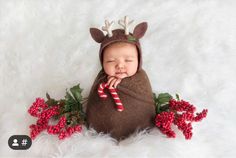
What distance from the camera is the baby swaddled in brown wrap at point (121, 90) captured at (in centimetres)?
100

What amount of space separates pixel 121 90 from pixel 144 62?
32 cm

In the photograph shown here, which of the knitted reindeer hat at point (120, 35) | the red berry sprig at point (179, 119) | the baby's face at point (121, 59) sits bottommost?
the red berry sprig at point (179, 119)

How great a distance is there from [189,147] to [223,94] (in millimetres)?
281

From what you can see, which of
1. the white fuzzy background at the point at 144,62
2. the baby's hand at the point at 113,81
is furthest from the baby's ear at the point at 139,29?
the white fuzzy background at the point at 144,62

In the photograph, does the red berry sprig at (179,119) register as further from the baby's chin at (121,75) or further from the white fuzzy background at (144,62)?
the baby's chin at (121,75)

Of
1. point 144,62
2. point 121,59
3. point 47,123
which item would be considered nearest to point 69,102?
point 47,123

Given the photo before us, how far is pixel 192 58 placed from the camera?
52.0 inches

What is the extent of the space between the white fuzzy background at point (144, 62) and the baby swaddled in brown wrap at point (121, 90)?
0.11 ft

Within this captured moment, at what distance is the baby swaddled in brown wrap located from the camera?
3.27 feet

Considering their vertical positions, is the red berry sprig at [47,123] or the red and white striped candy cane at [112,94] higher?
the red and white striped candy cane at [112,94]

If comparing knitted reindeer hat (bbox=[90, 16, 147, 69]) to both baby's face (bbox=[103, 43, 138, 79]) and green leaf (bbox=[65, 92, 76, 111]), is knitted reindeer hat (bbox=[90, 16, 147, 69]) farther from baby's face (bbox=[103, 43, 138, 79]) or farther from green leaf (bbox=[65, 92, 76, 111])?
green leaf (bbox=[65, 92, 76, 111])

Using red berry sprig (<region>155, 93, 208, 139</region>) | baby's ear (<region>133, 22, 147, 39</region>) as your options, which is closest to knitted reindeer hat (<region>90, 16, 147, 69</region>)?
baby's ear (<region>133, 22, 147, 39</region>)

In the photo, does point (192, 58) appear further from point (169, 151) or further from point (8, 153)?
point (8, 153)

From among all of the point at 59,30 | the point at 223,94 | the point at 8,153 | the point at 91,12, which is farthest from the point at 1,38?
the point at 223,94
